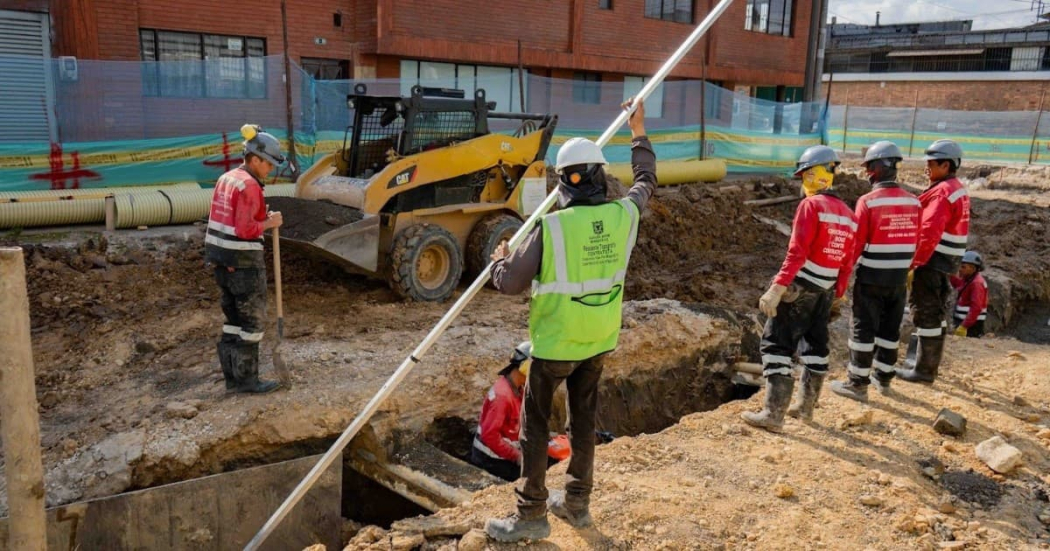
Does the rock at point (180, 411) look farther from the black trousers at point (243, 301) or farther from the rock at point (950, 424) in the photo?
the rock at point (950, 424)

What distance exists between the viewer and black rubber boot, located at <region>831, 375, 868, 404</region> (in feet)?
20.4

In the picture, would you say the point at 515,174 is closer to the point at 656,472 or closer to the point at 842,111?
the point at 656,472

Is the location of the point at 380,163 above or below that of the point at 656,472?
above

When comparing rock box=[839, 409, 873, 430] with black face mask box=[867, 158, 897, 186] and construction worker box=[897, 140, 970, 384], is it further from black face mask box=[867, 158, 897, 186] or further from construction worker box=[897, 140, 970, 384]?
black face mask box=[867, 158, 897, 186]

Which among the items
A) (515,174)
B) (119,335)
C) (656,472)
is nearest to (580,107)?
(515,174)

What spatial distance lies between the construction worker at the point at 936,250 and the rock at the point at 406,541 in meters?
4.24

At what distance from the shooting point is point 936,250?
254 inches

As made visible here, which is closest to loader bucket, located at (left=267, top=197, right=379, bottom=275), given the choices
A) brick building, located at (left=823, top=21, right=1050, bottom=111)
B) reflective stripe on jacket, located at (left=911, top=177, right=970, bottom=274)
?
reflective stripe on jacket, located at (left=911, top=177, right=970, bottom=274)

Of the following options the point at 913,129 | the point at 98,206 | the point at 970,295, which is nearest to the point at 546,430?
the point at 970,295

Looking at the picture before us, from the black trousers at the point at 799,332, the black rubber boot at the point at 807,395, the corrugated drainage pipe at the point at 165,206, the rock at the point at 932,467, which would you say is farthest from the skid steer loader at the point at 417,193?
the rock at the point at 932,467

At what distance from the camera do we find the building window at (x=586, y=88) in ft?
59.5

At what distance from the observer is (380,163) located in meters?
9.01

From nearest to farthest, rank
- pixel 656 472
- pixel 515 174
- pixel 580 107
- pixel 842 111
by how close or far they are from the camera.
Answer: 1. pixel 656 472
2. pixel 515 174
3. pixel 580 107
4. pixel 842 111

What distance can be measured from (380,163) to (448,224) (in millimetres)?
1009
